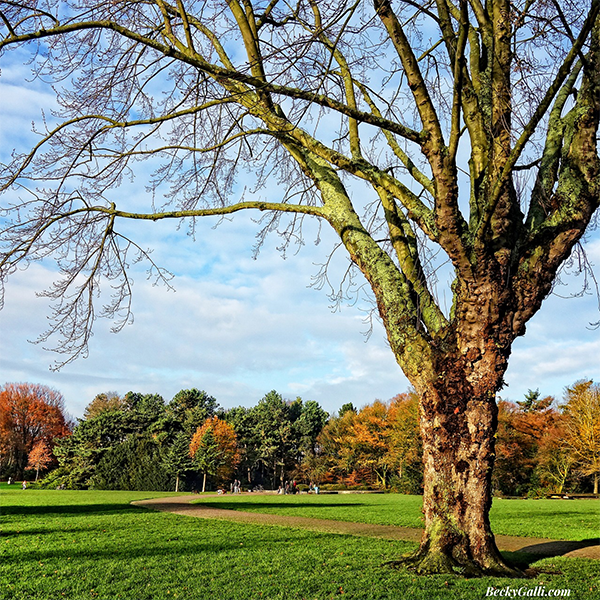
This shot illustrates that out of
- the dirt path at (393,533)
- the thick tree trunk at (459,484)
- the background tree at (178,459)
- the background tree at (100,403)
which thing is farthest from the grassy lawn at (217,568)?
the background tree at (100,403)

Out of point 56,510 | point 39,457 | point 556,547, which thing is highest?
point 556,547

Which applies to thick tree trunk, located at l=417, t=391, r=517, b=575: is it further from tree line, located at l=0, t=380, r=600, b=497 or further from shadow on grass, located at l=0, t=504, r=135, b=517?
tree line, located at l=0, t=380, r=600, b=497

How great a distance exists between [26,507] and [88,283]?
1457 cm

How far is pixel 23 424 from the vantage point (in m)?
53.7

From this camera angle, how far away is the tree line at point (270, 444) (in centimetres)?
3447

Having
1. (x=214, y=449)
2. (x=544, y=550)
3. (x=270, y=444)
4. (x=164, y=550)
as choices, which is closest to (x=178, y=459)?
(x=214, y=449)

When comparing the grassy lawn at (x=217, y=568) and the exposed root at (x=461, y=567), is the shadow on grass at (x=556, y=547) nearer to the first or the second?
the grassy lawn at (x=217, y=568)

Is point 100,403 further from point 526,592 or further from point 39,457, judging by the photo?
point 526,592

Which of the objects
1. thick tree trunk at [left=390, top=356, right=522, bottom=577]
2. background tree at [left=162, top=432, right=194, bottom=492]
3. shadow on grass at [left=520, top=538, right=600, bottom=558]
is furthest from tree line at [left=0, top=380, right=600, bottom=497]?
thick tree trunk at [left=390, top=356, right=522, bottom=577]

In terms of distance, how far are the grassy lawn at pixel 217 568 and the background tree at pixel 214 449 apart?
2705 cm

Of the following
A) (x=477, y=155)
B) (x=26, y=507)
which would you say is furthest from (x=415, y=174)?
(x=26, y=507)

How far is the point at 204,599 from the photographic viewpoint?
5203 millimetres

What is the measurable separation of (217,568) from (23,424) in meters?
55.4

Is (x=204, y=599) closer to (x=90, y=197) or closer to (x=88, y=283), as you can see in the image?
(x=88, y=283)
